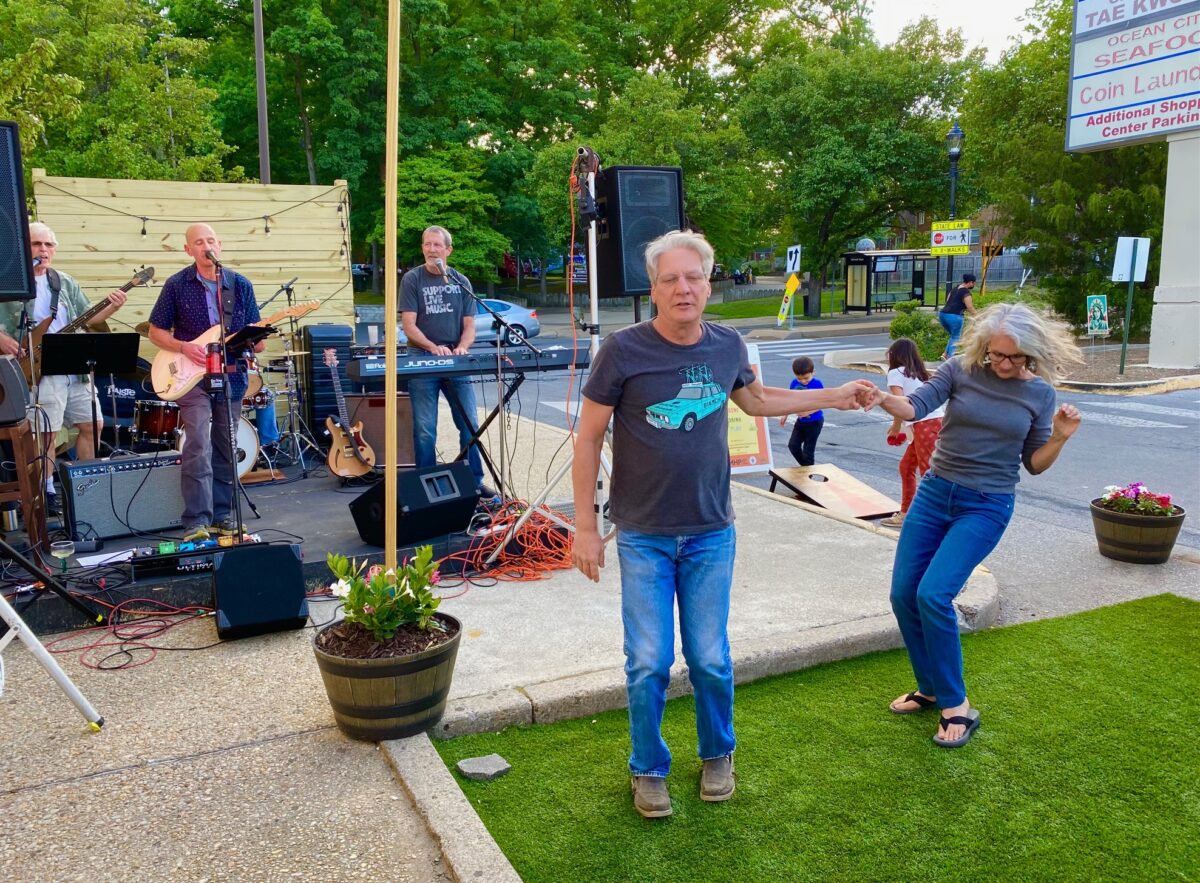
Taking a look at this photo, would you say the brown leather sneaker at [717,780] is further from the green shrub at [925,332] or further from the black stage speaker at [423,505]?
the green shrub at [925,332]

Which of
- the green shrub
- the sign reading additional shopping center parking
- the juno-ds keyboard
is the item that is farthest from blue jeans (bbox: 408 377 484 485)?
the sign reading additional shopping center parking

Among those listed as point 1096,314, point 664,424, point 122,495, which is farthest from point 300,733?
point 1096,314

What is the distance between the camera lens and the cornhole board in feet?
23.3

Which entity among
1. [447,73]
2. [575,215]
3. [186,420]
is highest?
[447,73]

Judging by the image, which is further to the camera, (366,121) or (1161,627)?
(366,121)

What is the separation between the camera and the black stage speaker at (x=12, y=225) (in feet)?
13.5

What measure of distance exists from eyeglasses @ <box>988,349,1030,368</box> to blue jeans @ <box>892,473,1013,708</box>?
1.66 ft

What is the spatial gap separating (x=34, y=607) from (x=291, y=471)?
4148 millimetres

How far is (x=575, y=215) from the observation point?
18.9ft

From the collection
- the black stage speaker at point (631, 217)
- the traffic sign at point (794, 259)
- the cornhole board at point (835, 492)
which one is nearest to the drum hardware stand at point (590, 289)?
the black stage speaker at point (631, 217)

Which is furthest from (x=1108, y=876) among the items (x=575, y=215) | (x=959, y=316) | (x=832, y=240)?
(x=832, y=240)

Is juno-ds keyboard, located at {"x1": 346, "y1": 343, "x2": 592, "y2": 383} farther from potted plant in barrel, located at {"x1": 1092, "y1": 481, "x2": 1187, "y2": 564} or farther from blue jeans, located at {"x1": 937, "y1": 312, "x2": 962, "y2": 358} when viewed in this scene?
blue jeans, located at {"x1": 937, "y1": 312, "x2": 962, "y2": 358}

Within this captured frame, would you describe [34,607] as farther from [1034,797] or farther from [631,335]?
[1034,797]

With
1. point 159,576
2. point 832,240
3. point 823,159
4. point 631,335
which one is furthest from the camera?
point 832,240
